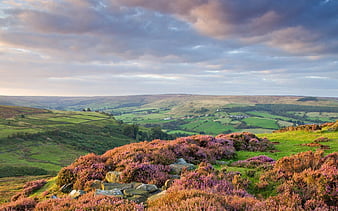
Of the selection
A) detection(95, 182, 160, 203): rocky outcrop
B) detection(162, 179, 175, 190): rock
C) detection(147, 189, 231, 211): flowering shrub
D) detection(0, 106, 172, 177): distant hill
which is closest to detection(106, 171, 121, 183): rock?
detection(95, 182, 160, 203): rocky outcrop

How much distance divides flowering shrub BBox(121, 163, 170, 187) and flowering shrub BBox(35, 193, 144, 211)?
294cm

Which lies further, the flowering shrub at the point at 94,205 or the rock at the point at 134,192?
the rock at the point at 134,192

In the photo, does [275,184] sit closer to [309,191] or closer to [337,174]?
[309,191]

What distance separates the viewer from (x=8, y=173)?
55.7 meters

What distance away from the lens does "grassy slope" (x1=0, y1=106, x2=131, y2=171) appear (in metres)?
75.3

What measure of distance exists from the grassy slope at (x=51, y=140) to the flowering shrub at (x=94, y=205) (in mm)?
64591

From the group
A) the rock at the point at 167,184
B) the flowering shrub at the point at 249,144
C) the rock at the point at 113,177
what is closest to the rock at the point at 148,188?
the rock at the point at 167,184

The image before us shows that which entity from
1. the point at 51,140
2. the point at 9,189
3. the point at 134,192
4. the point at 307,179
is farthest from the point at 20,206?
the point at 51,140

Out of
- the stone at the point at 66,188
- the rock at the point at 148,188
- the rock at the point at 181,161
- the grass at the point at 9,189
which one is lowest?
the grass at the point at 9,189

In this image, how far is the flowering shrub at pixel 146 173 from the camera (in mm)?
10031

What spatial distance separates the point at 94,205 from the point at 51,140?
114578mm

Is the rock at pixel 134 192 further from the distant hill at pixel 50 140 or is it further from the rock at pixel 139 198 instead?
the distant hill at pixel 50 140

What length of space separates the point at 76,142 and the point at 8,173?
5692 cm

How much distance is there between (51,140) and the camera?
105m
